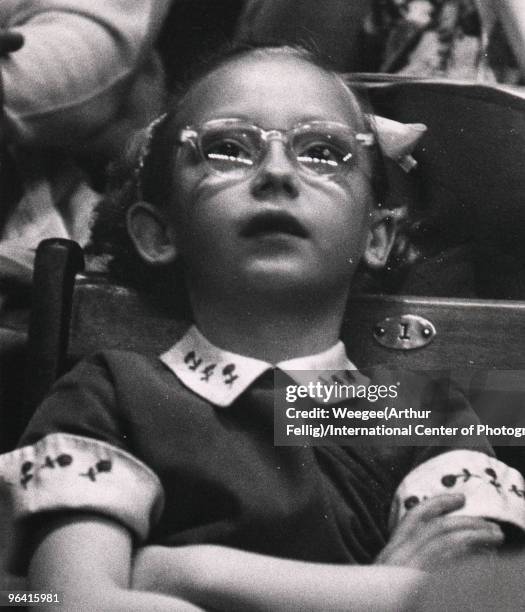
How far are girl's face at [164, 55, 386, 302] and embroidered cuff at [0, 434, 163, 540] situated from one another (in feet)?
0.44

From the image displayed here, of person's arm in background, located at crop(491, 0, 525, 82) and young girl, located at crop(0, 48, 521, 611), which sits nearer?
young girl, located at crop(0, 48, 521, 611)

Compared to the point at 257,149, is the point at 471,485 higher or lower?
lower

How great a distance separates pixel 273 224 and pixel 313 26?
0.54 feet

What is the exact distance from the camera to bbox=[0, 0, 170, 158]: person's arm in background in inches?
26.2

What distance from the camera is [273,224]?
0.62 meters

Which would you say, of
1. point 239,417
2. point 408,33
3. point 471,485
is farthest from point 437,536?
point 408,33

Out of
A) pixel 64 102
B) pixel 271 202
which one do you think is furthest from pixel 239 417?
pixel 64 102

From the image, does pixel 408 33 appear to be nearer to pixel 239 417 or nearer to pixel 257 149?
pixel 257 149

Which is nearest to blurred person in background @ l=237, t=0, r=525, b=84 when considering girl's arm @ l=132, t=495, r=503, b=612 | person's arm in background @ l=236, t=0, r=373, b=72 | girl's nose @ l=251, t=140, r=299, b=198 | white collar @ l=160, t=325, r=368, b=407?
person's arm in background @ l=236, t=0, r=373, b=72

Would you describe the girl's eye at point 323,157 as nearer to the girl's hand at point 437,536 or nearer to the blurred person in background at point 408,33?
the blurred person in background at point 408,33

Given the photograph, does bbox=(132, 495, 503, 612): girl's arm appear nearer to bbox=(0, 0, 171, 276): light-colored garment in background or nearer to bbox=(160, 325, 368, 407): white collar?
bbox=(160, 325, 368, 407): white collar

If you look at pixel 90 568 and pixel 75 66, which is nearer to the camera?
pixel 90 568

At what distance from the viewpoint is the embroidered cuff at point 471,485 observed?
0.59 m

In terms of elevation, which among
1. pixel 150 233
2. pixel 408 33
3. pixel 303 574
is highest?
pixel 408 33
